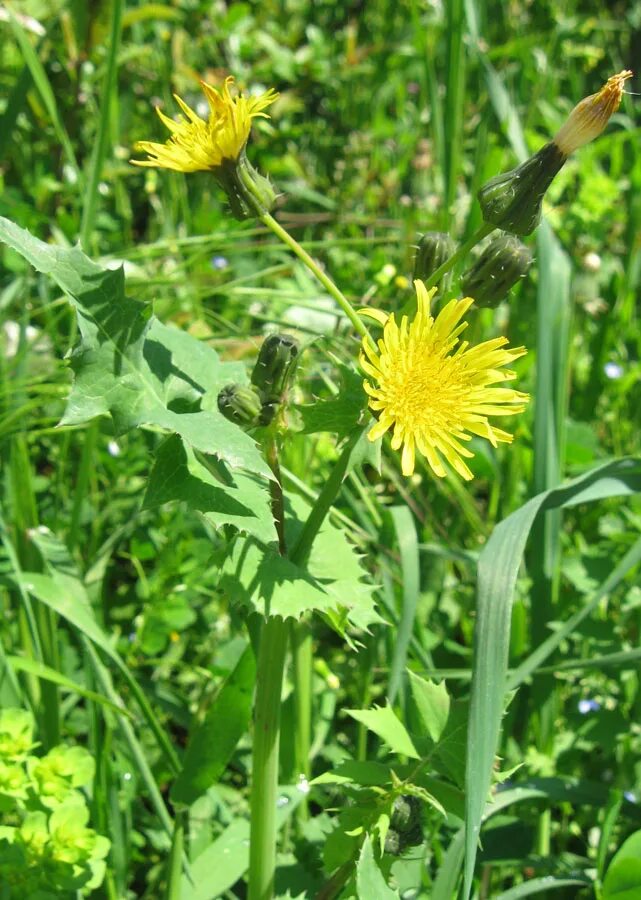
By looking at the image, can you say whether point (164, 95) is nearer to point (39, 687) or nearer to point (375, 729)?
point (39, 687)

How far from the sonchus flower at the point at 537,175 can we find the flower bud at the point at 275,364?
0.83 feet

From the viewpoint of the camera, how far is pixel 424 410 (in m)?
1.03

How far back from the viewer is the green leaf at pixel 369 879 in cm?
100

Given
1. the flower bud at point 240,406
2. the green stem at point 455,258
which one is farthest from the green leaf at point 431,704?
the green stem at point 455,258

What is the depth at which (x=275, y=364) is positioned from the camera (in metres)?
1.07

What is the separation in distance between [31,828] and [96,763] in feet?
0.41

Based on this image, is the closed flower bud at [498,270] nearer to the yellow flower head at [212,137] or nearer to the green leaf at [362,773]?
the yellow flower head at [212,137]

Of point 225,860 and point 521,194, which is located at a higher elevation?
point 521,194

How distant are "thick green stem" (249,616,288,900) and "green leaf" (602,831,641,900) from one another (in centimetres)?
44

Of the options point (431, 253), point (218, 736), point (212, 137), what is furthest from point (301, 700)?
point (212, 137)

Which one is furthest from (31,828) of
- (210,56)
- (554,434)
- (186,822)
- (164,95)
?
(210,56)

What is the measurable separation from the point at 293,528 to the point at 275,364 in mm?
221

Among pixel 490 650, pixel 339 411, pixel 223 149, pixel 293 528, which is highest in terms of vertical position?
pixel 223 149

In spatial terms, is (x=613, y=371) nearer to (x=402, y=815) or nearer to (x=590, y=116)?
(x=590, y=116)
